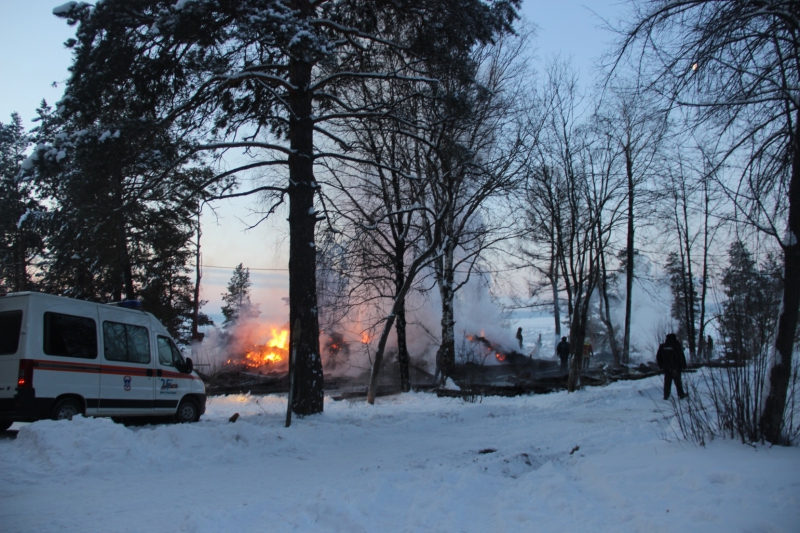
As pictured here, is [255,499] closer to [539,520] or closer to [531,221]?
[539,520]

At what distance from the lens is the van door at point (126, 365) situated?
10070mm

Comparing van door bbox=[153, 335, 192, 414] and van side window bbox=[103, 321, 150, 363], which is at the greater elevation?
van side window bbox=[103, 321, 150, 363]

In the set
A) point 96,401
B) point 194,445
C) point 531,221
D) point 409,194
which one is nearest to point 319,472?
point 194,445

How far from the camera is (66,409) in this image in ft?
30.3

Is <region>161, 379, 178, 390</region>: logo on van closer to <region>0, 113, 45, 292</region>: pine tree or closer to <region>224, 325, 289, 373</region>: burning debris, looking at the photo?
<region>0, 113, 45, 292</region>: pine tree

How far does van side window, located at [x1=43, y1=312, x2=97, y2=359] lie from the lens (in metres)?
9.18

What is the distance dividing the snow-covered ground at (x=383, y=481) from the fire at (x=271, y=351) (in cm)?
2603

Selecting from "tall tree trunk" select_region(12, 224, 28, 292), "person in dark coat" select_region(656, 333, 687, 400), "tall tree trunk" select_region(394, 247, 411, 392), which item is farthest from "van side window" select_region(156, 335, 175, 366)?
"tall tree trunk" select_region(12, 224, 28, 292)

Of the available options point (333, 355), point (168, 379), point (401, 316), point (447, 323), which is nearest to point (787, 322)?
point (168, 379)

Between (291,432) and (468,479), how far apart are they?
4.02 m

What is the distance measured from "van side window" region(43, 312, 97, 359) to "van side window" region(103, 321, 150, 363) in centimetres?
31

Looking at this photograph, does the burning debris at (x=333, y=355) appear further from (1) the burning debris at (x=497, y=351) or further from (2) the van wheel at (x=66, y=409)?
(2) the van wheel at (x=66, y=409)

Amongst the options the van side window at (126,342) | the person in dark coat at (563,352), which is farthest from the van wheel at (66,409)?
the person in dark coat at (563,352)

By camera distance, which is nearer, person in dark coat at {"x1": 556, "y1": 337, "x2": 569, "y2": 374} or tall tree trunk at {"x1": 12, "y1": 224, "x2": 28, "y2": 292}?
tall tree trunk at {"x1": 12, "y1": 224, "x2": 28, "y2": 292}
